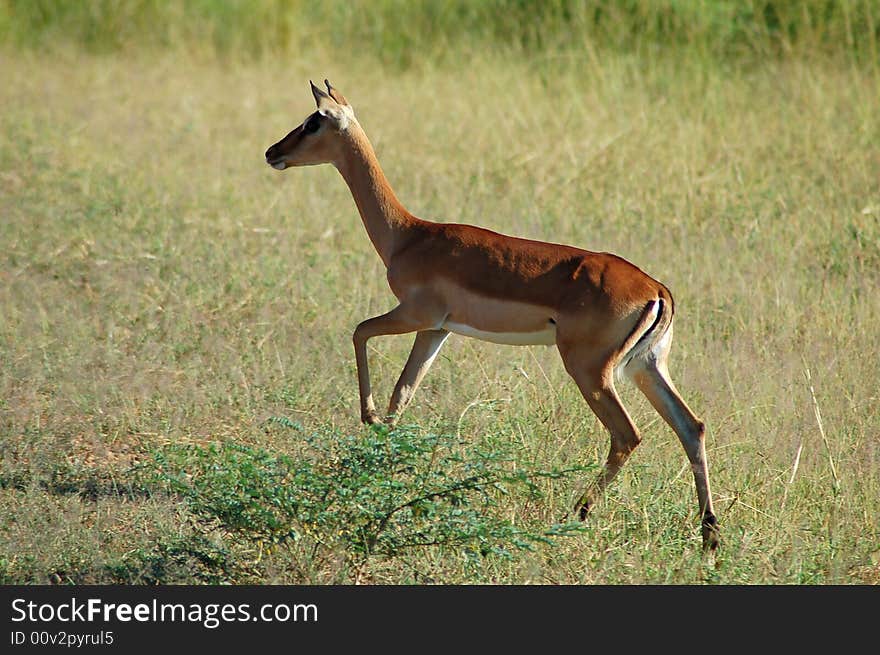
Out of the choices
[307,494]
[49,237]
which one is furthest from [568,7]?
[307,494]

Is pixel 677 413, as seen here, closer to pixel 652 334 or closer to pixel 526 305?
pixel 652 334

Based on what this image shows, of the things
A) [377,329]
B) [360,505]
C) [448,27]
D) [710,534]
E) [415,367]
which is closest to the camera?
[360,505]

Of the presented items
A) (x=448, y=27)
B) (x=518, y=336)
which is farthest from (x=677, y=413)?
(x=448, y=27)

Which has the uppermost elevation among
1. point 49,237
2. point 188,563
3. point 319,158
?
point 319,158

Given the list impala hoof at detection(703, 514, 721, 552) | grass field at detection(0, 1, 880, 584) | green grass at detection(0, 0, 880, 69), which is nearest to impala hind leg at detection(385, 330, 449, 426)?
grass field at detection(0, 1, 880, 584)

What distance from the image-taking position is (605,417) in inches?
179

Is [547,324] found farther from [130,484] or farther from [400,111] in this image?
[400,111]

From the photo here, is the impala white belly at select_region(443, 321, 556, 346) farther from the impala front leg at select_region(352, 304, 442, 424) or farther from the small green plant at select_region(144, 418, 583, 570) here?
the small green plant at select_region(144, 418, 583, 570)

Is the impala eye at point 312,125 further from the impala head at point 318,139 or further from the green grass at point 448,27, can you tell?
the green grass at point 448,27

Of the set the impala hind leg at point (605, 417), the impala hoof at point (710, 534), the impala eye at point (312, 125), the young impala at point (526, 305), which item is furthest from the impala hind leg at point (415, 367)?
the impala hoof at point (710, 534)

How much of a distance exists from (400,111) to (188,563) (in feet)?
21.6

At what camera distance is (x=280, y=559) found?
4.13m

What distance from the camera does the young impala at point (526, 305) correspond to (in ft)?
14.7

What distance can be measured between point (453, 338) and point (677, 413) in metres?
1.80
